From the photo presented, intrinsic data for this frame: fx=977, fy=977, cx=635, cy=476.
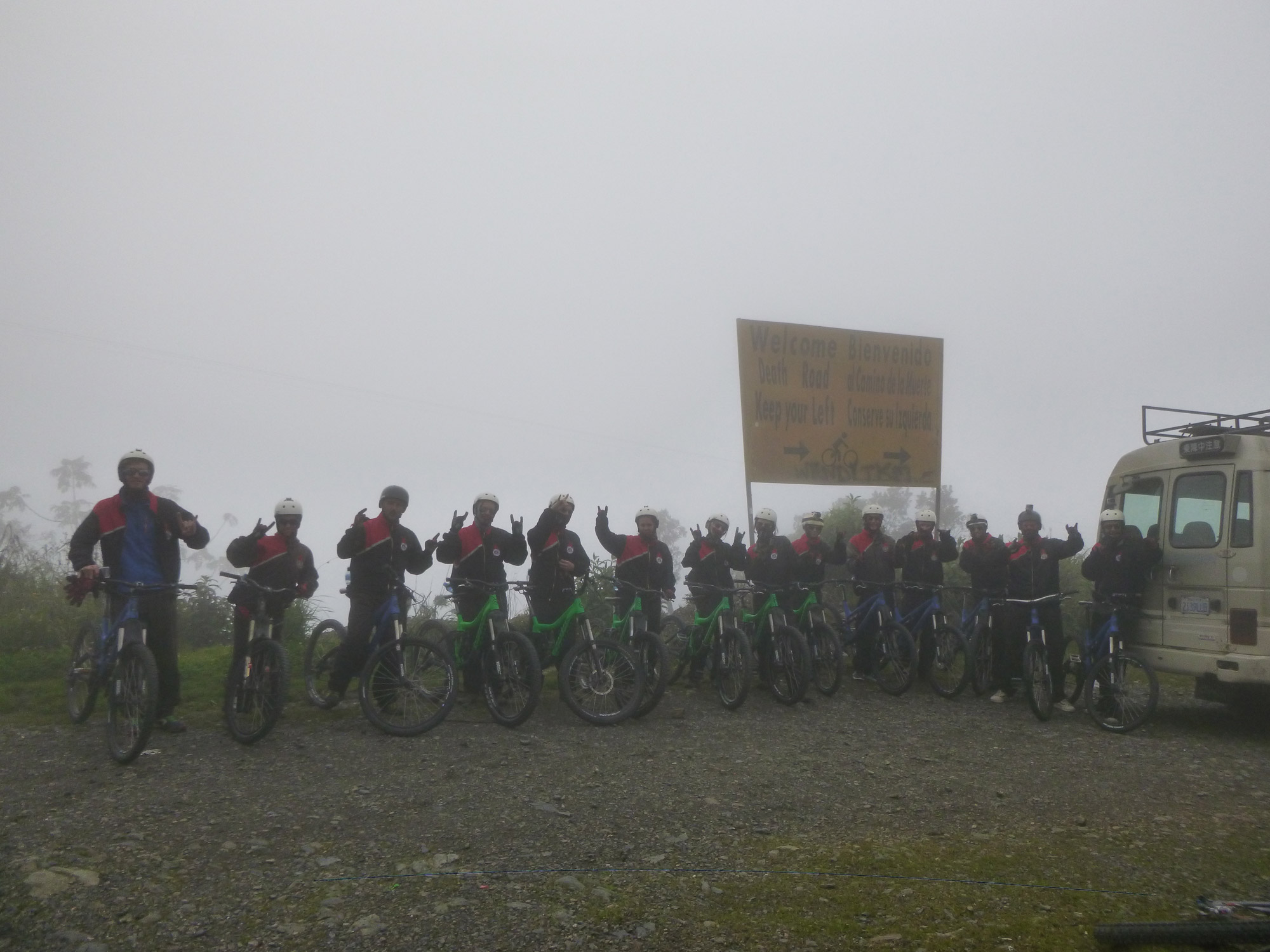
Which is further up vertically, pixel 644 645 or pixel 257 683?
pixel 644 645

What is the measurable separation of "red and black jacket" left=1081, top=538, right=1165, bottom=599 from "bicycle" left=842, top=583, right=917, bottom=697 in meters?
1.91

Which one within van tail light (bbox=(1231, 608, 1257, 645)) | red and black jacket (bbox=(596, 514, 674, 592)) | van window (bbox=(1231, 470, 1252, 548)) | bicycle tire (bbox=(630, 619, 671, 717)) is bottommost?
bicycle tire (bbox=(630, 619, 671, 717))

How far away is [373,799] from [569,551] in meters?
3.64

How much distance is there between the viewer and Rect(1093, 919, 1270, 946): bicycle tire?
12.6 ft

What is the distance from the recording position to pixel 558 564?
9.17 metres

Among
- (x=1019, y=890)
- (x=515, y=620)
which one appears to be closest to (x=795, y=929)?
(x=1019, y=890)

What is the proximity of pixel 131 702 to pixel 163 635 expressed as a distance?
0.82m

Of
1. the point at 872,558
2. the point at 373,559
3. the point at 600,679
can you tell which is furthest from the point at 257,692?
the point at 872,558

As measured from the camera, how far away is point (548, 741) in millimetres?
7711

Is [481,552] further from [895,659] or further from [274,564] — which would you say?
[895,659]

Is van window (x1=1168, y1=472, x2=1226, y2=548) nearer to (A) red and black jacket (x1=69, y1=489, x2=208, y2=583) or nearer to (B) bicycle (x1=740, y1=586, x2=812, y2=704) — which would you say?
(B) bicycle (x1=740, y1=586, x2=812, y2=704)

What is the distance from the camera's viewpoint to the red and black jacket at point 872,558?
36.6 ft

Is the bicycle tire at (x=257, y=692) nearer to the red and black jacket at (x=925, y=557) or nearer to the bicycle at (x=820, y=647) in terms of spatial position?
the bicycle at (x=820, y=647)

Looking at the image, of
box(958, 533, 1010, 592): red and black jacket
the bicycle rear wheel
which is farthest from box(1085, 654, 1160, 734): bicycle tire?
the bicycle rear wheel
